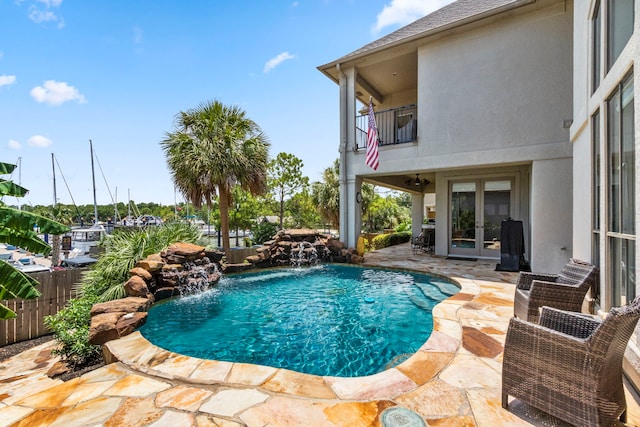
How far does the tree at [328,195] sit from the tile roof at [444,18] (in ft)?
35.7

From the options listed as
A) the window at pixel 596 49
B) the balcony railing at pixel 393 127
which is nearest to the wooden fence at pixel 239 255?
the balcony railing at pixel 393 127

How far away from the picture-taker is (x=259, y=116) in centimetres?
1167

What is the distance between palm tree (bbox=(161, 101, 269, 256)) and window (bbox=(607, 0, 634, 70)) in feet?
30.8

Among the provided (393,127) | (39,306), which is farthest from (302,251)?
(39,306)

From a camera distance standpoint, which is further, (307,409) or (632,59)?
(632,59)

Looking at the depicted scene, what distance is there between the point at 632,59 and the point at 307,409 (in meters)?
4.44

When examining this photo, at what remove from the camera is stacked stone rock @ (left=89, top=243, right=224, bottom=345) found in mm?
4215

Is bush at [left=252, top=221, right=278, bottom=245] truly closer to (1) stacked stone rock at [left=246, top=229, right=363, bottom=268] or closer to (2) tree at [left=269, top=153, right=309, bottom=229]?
(1) stacked stone rock at [left=246, top=229, right=363, bottom=268]

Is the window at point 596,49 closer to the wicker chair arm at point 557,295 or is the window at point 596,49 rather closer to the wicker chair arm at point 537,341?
the wicker chair arm at point 557,295

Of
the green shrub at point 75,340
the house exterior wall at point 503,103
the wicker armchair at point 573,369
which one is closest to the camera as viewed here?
the wicker armchair at point 573,369

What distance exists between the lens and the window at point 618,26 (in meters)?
3.15

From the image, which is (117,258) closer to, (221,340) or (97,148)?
(221,340)

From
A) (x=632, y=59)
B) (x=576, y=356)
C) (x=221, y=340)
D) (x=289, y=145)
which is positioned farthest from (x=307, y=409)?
(x=289, y=145)

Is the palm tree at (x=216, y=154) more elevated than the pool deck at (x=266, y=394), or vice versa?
the palm tree at (x=216, y=154)
